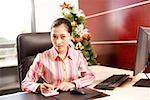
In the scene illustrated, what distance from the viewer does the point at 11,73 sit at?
2.97 metres

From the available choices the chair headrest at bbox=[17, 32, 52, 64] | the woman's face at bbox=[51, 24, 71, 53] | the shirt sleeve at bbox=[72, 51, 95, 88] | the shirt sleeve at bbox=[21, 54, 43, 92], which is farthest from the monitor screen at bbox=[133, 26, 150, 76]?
the chair headrest at bbox=[17, 32, 52, 64]

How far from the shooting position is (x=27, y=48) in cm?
184

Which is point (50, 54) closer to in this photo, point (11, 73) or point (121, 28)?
point (121, 28)

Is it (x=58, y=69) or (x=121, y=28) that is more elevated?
(x=121, y=28)

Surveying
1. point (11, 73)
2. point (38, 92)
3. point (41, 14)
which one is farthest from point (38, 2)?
point (38, 92)

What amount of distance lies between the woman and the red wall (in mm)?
799

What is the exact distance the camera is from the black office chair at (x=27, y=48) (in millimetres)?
1822

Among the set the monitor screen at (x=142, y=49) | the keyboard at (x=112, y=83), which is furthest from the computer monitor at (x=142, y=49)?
the keyboard at (x=112, y=83)

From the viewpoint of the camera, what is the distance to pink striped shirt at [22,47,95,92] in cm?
149

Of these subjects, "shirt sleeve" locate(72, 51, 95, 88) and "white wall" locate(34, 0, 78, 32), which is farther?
→ "white wall" locate(34, 0, 78, 32)

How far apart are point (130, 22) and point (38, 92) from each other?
1247 millimetres

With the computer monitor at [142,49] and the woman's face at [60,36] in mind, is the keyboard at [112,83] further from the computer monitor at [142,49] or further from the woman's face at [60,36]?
the woman's face at [60,36]

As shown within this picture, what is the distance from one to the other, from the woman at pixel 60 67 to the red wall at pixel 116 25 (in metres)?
0.80

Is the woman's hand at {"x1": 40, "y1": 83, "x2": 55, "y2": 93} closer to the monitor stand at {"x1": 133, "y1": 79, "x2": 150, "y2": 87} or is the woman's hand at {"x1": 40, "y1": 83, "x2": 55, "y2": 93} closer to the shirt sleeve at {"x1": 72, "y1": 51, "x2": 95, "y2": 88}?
the shirt sleeve at {"x1": 72, "y1": 51, "x2": 95, "y2": 88}
